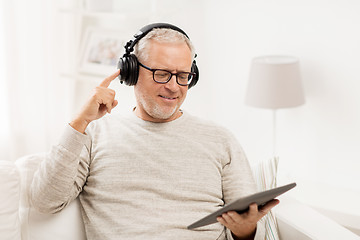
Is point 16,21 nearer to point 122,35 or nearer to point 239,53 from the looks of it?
point 122,35

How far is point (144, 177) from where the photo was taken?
1.55 m

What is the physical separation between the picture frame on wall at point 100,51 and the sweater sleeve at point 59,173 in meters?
1.34

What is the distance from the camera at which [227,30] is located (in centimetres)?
271

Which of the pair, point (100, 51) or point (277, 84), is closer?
point (277, 84)

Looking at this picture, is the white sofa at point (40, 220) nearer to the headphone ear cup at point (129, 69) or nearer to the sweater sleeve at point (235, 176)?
the sweater sleeve at point (235, 176)

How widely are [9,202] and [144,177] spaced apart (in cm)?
44

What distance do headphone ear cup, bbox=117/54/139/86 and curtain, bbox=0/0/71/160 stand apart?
1327 mm

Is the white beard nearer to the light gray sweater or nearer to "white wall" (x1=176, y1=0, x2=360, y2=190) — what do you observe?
the light gray sweater

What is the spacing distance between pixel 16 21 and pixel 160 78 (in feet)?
4.73

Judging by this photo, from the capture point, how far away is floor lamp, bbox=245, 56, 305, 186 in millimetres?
2242

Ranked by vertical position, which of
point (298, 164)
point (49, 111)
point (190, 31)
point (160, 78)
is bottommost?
point (298, 164)

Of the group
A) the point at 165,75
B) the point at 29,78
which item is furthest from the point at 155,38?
the point at 29,78

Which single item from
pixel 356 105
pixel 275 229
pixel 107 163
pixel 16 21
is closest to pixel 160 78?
pixel 107 163

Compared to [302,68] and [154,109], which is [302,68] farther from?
[154,109]
